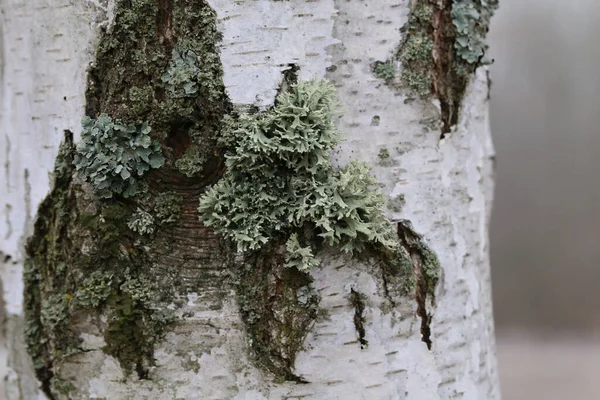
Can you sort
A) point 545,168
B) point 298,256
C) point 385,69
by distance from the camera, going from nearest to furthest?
point 298,256
point 385,69
point 545,168

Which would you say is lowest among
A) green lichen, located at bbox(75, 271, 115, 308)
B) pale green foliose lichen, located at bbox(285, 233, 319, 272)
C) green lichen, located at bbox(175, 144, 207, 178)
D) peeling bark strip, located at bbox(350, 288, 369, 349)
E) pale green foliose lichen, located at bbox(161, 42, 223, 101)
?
peeling bark strip, located at bbox(350, 288, 369, 349)

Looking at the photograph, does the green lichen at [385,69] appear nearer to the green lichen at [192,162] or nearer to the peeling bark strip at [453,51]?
the peeling bark strip at [453,51]

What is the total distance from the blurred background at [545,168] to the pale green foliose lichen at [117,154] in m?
7.83

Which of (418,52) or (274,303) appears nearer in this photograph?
(274,303)

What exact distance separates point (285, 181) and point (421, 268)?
348 millimetres

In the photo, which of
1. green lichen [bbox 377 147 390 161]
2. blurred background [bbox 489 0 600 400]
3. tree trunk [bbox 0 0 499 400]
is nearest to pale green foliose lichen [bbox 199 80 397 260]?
tree trunk [bbox 0 0 499 400]

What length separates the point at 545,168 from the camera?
8.77 metres

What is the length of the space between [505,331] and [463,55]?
7807mm

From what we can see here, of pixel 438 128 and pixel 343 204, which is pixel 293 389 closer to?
pixel 343 204

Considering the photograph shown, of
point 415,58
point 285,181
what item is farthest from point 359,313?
point 415,58

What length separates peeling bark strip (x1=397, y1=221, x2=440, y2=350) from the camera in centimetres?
115

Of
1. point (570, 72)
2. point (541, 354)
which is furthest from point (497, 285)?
point (570, 72)

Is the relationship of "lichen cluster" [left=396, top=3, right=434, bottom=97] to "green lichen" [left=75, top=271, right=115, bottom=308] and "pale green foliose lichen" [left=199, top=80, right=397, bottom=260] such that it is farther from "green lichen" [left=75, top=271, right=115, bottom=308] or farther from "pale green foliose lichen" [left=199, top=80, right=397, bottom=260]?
"green lichen" [left=75, top=271, right=115, bottom=308]

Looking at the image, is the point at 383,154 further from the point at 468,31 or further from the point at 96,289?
the point at 96,289
